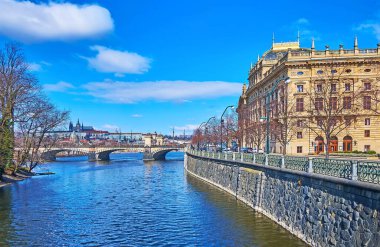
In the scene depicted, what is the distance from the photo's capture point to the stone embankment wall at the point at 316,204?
13180mm

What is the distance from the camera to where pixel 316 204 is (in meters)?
17.6

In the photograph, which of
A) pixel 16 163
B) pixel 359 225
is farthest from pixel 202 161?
pixel 359 225

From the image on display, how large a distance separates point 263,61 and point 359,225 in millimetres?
79307

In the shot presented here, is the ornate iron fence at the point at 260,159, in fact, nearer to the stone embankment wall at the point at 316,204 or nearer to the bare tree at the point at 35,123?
the stone embankment wall at the point at 316,204

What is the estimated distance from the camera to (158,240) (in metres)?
20.6

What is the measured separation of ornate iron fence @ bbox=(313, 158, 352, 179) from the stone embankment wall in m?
0.39

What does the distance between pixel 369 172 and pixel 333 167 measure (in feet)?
9.77

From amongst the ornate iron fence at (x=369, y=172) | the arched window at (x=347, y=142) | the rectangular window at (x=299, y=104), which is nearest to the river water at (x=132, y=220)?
the ornate iron fence at (x=369, y=172)

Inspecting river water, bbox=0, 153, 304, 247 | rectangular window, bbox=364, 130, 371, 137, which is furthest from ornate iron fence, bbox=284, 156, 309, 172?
rectangular window, bbox=364, 130, 371, 137

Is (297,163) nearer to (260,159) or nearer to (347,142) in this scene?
(260,159)

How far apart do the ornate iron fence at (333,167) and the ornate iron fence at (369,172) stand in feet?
2.01

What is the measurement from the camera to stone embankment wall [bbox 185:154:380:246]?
43.2 feet

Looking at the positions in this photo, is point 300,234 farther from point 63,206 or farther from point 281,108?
point 281,108

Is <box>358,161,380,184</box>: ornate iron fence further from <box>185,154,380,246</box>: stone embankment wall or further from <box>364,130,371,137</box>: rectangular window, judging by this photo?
<box>364,130,371,137</box>: rectangular window
